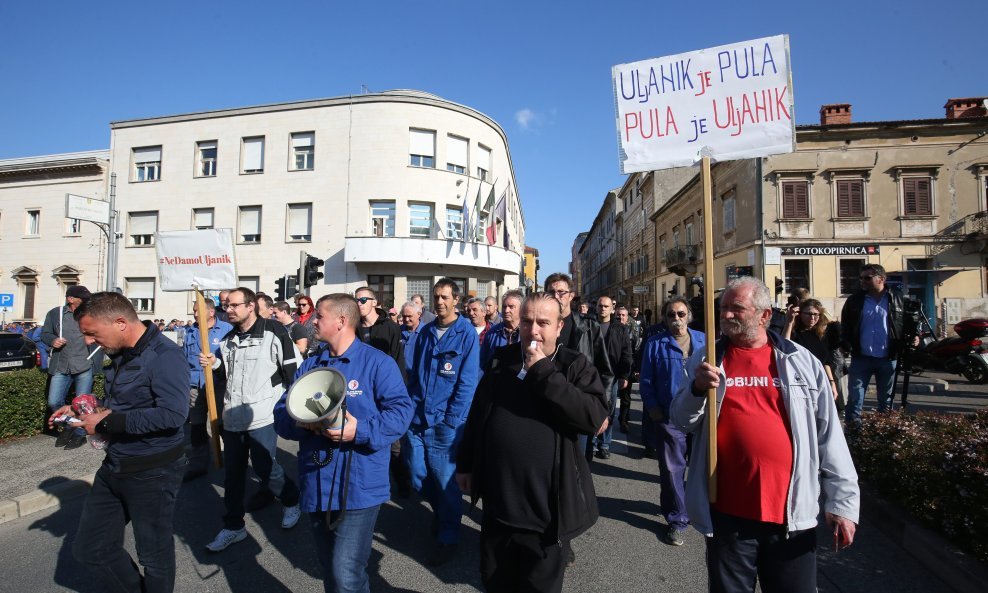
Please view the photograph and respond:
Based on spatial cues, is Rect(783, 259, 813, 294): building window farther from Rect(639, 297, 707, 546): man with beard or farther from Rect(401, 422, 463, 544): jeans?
Rect(401, 422, 463, 544): jeans

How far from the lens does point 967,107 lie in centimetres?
Answer: 2184

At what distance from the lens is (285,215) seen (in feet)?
77.5

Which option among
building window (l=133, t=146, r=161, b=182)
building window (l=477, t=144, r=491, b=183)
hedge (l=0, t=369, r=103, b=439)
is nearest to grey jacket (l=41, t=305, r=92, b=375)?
hedge (l=0, t=369, r=103, b=439)

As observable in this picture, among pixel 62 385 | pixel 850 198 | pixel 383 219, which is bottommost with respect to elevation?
pixel 62 385

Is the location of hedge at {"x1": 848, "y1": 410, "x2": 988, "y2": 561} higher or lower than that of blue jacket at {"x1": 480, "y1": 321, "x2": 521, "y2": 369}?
lower

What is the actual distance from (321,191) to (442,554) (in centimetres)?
2255

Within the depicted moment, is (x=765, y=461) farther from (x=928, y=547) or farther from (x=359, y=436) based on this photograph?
(x=928, y=547)

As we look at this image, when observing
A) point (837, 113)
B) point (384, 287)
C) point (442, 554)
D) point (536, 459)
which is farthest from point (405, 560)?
point (837, 113)

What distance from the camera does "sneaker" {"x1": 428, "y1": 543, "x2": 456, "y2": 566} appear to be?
3.53 m

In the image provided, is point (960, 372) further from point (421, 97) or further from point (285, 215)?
point (285, 215)

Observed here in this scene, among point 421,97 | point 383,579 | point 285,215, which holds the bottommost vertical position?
point 383,579

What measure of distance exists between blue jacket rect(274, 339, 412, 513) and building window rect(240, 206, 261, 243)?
24.1 metres

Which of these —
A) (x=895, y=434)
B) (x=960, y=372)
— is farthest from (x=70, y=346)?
(x=960, y=372)

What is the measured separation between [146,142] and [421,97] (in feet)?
49.5
